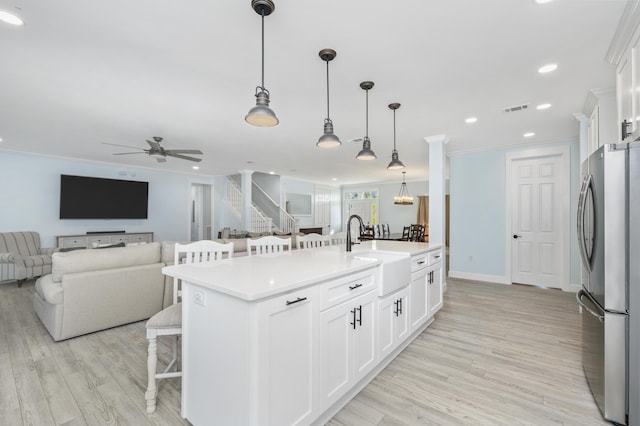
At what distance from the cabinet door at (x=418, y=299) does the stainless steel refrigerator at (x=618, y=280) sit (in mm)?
1261

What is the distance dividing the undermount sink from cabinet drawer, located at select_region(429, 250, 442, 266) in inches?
27.0

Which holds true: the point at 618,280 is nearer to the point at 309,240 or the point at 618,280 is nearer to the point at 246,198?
the point at 309,240

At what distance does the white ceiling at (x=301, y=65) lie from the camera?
184 cm

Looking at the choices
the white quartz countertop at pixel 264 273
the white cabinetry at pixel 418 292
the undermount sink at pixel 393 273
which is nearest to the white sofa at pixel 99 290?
the white quartz countertop at pixel 264 273

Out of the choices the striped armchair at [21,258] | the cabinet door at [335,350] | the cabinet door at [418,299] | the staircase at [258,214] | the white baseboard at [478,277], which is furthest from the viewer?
the staircase at [258,214]

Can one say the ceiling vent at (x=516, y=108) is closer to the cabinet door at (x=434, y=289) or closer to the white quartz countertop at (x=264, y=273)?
the cabinet door at (x=434, y=289)

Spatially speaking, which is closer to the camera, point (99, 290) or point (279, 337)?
point (279, 337)

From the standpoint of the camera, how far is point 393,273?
2.31 m

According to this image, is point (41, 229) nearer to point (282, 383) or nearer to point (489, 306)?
point (282, 383)

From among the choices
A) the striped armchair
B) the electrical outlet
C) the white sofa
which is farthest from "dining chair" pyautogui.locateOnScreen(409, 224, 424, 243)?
the striped armchair

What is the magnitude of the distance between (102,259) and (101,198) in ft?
15.6

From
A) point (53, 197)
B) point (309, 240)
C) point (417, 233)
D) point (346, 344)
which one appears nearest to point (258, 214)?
point (417, 233)

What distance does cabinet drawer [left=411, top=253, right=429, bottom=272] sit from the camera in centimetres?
276

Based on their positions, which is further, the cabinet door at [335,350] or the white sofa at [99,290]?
the white sofa at [99,290]
